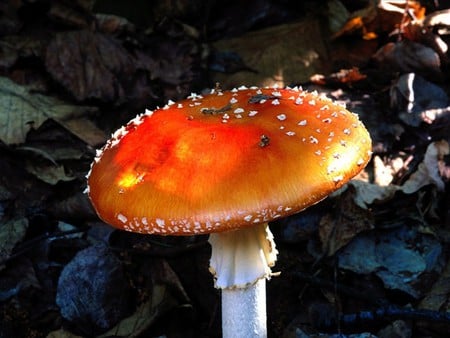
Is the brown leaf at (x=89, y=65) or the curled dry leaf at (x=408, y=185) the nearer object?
the curled dry leaf at (x=408, y=185)

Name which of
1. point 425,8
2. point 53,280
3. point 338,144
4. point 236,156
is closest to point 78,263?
point 53,280

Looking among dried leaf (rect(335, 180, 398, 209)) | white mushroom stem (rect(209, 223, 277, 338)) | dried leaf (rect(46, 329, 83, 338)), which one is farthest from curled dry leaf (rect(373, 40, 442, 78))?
dried leaf (rect(46, 329, 83, 338))

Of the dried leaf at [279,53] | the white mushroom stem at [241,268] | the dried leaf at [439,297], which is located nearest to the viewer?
the white mushroom stem at [241,268]

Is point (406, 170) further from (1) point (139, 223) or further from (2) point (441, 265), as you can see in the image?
(1) point (139, 223)

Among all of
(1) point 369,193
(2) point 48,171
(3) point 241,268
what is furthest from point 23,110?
(1) point 369,193

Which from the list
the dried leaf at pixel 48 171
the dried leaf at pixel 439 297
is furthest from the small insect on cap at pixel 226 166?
the dried leaf at pixel 48 171

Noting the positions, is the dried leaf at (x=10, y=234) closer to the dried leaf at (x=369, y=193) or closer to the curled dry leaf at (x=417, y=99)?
the dried leaf at (x=369, y=193)
